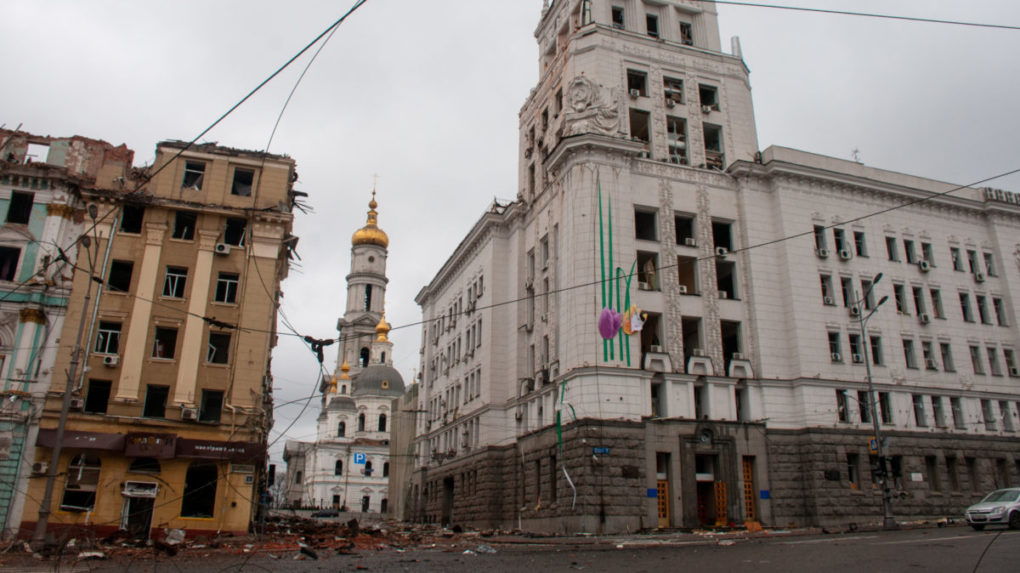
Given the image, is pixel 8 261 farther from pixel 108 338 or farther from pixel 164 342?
pixel 164 342

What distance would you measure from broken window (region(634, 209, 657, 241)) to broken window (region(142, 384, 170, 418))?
2325 centimetres

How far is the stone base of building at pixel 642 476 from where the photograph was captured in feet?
98.4

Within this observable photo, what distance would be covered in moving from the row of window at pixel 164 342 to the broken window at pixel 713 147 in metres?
26.3

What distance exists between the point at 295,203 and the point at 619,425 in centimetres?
1869

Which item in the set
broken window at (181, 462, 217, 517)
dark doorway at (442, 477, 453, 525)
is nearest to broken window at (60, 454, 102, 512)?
broken window at (181, 462, 217, 517)

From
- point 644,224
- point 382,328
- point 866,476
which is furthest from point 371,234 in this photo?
point 866,476

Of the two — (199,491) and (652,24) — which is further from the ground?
(652,24)

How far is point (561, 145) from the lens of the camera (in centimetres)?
3531

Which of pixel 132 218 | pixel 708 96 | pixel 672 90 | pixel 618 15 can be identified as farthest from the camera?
pixel 618 15

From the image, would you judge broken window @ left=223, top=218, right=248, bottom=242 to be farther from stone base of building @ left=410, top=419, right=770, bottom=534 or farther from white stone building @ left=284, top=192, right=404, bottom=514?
white stone building @ left=284, top=192, right=404, bottom=514

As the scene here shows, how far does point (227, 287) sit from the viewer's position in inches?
1150

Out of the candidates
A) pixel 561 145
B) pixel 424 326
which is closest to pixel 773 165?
pixel 561 145

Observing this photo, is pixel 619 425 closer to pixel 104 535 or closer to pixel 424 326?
pixel 104 535

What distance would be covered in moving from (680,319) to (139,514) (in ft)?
80.4
